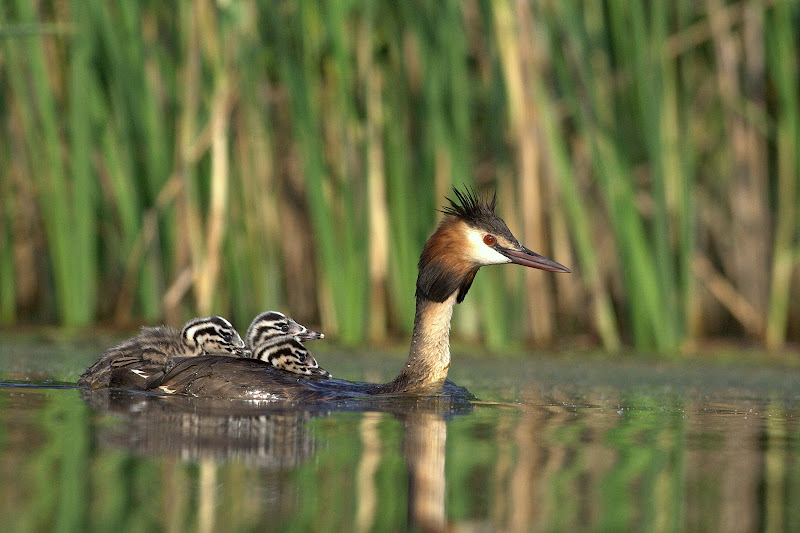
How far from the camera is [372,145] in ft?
24.3

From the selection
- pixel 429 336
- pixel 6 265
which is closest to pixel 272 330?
pixel 429 336

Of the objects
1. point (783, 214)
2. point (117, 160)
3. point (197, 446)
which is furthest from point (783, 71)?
point (197, 446)

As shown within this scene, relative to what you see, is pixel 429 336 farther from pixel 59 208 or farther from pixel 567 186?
pixel 59 208

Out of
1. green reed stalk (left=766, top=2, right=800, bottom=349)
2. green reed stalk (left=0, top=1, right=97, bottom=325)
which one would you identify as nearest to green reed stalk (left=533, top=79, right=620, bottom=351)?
green reed stalk (left=766, top=2, right=800, bottom=349)

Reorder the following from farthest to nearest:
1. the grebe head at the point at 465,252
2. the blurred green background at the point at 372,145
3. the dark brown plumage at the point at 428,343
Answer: the blurred green background at the point at 372,145
the grebe head at the point at 465,252
the dark brown plumage at the point at 428,343

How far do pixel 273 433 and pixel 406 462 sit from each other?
0.72 m

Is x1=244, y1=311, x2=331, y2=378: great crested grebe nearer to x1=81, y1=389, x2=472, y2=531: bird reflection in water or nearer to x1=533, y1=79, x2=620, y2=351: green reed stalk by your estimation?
x1=81, y1=389, x2=472, y2=531: bird reflection in water

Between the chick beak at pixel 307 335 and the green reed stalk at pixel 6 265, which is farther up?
the green reed stalk at pixel 6 265

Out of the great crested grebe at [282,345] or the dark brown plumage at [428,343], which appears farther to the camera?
the great crested grebe at [282,345]

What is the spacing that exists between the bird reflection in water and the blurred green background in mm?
2253

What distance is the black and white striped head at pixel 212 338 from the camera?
582cm

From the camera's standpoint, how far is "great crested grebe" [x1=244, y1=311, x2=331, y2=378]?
18.3 ft

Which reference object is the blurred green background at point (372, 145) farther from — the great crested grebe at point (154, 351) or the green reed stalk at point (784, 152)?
the great crested grebe at point (154, 351)

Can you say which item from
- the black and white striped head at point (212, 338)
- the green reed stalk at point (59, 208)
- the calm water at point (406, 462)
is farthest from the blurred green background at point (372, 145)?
the calm water at point (406, 462)
